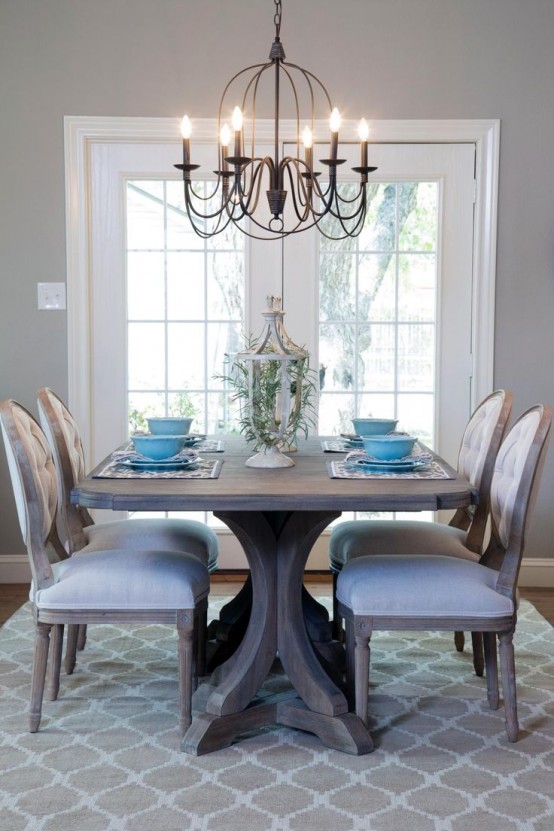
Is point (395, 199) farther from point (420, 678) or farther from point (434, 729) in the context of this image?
point (434, 729)

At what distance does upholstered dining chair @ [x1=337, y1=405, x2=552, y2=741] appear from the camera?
267 cm

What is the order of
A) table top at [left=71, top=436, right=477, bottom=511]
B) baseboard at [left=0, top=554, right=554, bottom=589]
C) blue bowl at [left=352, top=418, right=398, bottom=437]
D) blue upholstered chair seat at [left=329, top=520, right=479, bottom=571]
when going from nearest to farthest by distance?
table top at [left=71, top=436, right=477, bottom=511]
blue upholstered chair seat at [left=329, top=520, right=479, bottom=571]
blue bowl at [left=352, top=418, right=398, bottom=437]
baseboard at [left=0, top=554, right=554, bottom=589]

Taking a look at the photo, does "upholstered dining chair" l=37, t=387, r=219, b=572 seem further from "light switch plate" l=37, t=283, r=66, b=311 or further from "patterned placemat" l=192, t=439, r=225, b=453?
"light switch plate" l=37, t=283, r=66, b=311

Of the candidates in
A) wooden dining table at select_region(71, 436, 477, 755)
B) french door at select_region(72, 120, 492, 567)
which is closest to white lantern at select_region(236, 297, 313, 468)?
wooden dining table at select_region(71, 436, 477, 755)

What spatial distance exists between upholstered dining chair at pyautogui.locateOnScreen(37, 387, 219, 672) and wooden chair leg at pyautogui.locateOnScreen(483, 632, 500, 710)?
0.93 meters

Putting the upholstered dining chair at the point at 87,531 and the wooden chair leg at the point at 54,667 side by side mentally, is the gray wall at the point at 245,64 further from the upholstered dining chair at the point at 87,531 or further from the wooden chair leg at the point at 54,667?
the wooden chair leg at the point at 54,667

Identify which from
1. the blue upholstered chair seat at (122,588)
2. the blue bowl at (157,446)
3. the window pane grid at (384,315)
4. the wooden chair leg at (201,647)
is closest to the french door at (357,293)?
the window pane grid at (384,315)

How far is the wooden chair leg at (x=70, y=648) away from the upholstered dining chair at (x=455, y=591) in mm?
962

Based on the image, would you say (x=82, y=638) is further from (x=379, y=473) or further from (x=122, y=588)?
(x=379, y=473)

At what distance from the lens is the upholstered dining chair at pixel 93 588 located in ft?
8.88

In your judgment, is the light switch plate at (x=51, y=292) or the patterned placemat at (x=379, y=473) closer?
the patterned placemat at (x=379, y=473)

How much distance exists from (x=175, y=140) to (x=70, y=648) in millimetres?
2262

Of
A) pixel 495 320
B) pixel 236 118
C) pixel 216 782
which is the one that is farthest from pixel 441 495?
pixel 495 320

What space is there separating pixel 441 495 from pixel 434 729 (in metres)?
0.75
